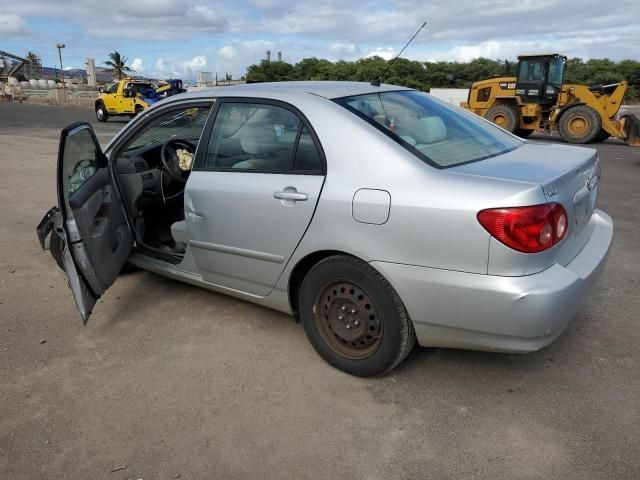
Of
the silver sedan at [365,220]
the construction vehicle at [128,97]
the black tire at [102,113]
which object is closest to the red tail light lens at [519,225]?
the silver sedan at [365,220]

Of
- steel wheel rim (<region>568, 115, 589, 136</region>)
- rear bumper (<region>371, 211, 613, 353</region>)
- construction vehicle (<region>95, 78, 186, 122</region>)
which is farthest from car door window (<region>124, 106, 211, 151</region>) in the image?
construction vehicle (<region>95, 78, 186, 122</region>)

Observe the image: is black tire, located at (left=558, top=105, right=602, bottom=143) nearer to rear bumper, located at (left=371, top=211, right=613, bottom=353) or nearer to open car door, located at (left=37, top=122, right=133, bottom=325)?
rear bumper, located at (left=371, top=211, right=613, bottom=353)

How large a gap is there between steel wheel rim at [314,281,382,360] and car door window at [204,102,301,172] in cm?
76

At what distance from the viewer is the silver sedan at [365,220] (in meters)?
2.40

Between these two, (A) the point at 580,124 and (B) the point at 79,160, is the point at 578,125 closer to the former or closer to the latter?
(A) the point at 580,124

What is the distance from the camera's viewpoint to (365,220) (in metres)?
2.65

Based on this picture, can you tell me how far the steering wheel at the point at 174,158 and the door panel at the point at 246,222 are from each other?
0.90 m

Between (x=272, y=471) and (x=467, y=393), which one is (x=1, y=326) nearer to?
(x=272, y=471)

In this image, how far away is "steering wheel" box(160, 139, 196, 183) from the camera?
431 centimetres

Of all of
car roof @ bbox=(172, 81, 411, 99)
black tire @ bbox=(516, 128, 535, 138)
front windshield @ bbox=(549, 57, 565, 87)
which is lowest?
black tire @ bbox=(516, 128, 535, 138)

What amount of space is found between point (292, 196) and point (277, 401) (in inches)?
42.9

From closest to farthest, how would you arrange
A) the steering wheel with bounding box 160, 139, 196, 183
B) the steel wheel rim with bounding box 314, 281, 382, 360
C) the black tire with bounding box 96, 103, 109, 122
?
the steel wheel rim with bounding box 314, 281, 382, 360
the steering wheel with bounding box 160, 139, 196, 183
the black tire with bounding box 96, 103, 109, 122

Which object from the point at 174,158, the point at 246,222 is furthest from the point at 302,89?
the point at 174,158

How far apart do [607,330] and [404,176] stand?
190cm
